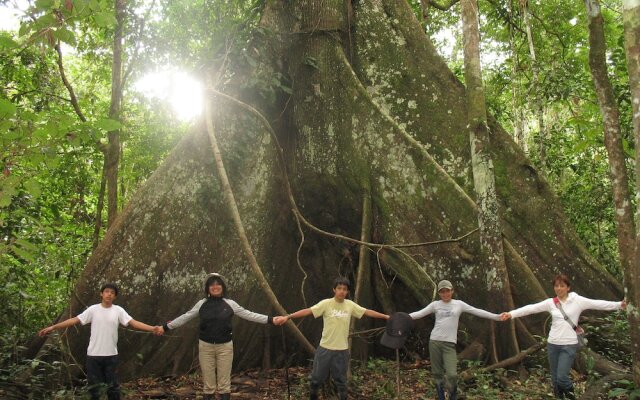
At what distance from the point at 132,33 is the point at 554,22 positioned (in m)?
7.68

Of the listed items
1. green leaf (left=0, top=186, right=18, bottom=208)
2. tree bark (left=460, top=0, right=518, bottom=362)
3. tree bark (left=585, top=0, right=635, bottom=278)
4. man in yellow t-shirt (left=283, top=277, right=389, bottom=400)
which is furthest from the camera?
tree bark (left=460, top=0, right=518, bottom=362)

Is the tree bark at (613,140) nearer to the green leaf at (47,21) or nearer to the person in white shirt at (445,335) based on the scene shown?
the person in white shirt at (445,335)

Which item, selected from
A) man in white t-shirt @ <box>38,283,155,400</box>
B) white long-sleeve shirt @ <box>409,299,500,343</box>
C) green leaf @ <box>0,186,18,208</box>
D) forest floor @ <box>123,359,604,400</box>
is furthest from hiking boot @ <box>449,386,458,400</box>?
green leaf @ <box>0,186,18,208</box>

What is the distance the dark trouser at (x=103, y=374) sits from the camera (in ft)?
15.4

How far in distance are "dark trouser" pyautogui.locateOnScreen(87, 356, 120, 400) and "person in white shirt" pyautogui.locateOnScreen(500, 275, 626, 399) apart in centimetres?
380

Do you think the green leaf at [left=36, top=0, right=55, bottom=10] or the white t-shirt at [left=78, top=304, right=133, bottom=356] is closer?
the green leaf at [left=36, top=0, right=55, bottom=10]

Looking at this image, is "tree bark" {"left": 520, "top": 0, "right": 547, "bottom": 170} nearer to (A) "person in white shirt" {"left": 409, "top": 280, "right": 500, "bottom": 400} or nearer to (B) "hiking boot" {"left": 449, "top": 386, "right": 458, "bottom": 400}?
(A) "person in white shirt" {"left": 409, "top": 280, "right": 500, "bottom": 400}

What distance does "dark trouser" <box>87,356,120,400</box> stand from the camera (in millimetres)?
4703

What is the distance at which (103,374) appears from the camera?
4793 mm

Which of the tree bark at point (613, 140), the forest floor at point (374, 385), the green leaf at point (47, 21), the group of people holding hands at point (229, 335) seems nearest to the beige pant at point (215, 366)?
the group of people holding hands at point (229, 335)

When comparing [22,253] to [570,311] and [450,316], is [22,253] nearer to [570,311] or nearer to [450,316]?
[450,316]

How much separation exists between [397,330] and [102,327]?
2643mm

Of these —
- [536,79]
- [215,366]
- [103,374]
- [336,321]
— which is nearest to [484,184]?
[336,321]

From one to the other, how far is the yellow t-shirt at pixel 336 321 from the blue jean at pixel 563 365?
1700 mm
